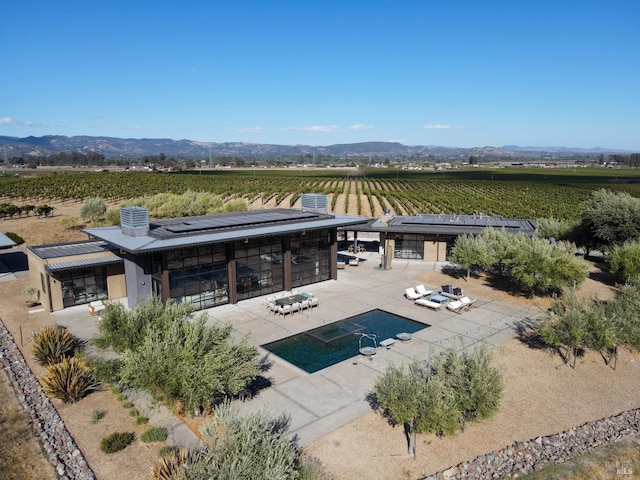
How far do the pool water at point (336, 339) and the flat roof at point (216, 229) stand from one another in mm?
5929

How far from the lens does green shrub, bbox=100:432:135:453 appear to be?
11062 millimetres

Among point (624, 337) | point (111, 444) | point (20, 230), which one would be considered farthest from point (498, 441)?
point (20, 230)

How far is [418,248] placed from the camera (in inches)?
1297

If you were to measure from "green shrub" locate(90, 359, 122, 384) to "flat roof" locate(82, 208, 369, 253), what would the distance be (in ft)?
17.7

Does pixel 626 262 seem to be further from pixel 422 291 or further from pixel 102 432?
pixel 102 432

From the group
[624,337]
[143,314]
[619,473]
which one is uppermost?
[143,314]

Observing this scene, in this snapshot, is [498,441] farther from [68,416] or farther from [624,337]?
[68,416]

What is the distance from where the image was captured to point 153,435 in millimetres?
11555

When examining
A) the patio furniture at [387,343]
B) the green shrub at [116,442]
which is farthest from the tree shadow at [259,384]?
the patio furniture at [387,343]

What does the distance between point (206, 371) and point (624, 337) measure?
13.9 metres

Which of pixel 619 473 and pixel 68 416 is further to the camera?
pixel 68 416

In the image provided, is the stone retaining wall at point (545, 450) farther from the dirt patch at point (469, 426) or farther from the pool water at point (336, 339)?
the pool water at point (336, 339)

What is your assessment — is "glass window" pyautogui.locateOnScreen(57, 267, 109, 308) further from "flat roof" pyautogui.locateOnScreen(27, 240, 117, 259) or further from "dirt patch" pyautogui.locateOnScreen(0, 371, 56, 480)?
"dirt patch" pyautogui.locateOnScreen(0, 371, 56, 480)

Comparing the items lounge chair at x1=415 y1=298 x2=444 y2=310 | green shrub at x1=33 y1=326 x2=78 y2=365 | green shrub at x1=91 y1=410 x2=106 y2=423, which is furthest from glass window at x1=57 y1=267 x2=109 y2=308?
lounge chair at x1=415 y1=298 x2=444 y2=310
